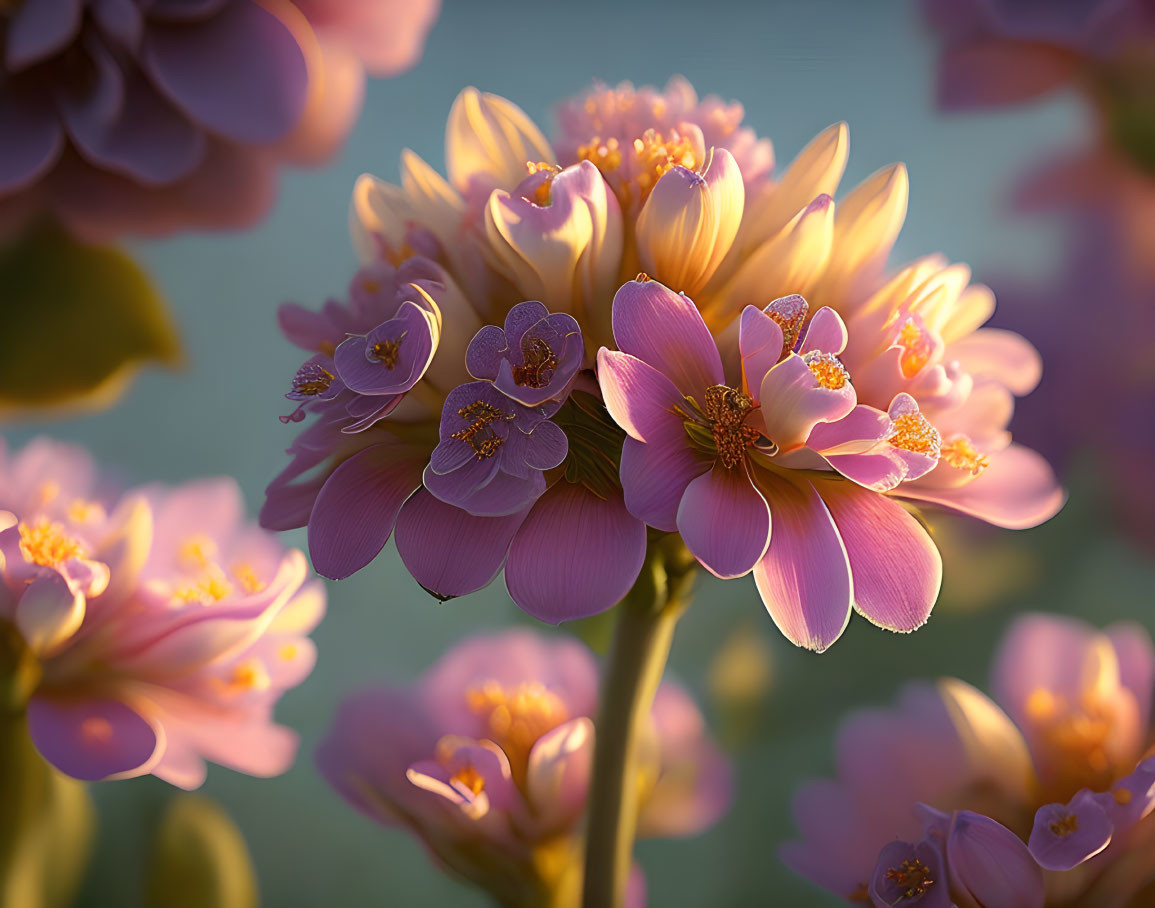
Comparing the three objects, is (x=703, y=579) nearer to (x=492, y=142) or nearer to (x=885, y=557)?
(x=885, y=557)

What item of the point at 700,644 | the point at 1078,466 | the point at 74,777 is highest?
the point at 1078,466

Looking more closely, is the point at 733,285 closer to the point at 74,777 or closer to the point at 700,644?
the point at 700,644

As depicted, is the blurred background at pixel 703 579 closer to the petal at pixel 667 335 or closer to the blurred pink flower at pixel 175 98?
the blurred pink flower at pixel 175 98

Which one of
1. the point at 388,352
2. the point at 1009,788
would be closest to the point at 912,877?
the point at 1009,788

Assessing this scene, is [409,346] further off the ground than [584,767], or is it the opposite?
[409,346]

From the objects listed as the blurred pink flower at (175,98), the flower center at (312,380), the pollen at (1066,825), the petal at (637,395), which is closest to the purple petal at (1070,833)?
the pollen at (1066,825)

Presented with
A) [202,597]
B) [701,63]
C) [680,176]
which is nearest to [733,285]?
[680,176]
